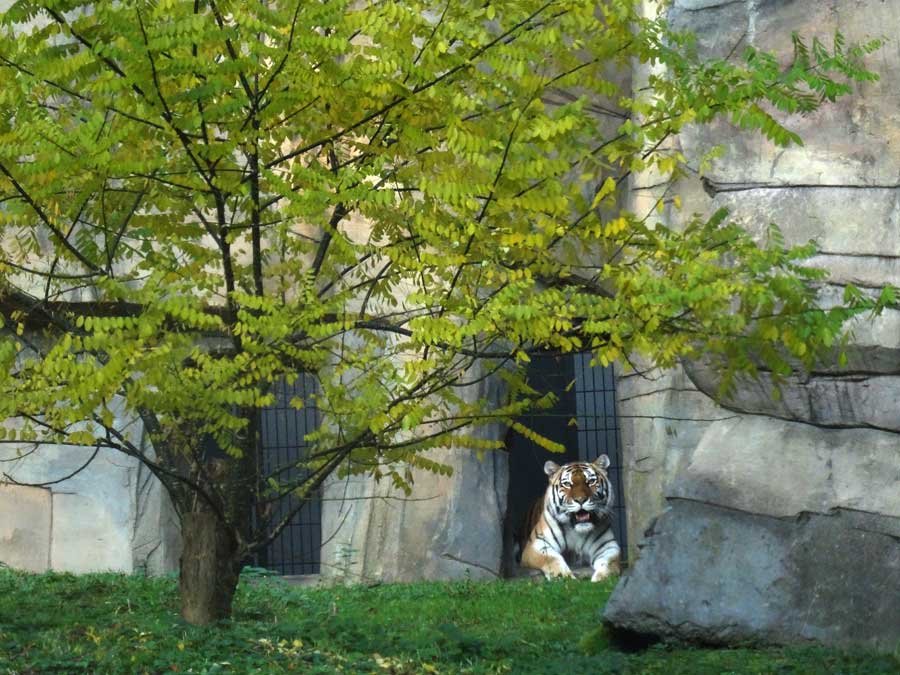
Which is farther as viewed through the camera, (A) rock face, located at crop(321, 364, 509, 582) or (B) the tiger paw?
(B) the tiger paw

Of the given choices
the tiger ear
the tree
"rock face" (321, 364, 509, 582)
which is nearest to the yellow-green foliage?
the tree

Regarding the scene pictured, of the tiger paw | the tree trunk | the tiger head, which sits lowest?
the tiger paw

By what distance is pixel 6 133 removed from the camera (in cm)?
542

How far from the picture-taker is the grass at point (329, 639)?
6574 millimetres

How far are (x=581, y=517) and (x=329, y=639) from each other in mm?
5907

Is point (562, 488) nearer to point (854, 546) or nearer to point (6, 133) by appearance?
point (854, 546)

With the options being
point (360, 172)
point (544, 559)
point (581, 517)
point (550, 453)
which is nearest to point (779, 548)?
point (360, 172)

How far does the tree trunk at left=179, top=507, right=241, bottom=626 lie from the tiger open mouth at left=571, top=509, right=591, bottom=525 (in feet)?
19.7

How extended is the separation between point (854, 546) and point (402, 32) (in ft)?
13.6

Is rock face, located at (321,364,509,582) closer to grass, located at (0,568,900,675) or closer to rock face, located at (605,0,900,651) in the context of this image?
Answer: grass, located at (0,568,900,675)

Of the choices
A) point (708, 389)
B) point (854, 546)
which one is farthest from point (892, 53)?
point (854, 546)

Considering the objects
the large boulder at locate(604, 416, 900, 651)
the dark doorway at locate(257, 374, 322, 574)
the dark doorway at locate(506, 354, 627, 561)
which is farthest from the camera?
the dark doorway at locate(506, 354, 627, 561)

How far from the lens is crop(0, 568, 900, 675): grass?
259 inches

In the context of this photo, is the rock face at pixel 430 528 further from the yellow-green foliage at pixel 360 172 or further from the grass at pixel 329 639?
the yellow-green foliage at pixel 360 172
